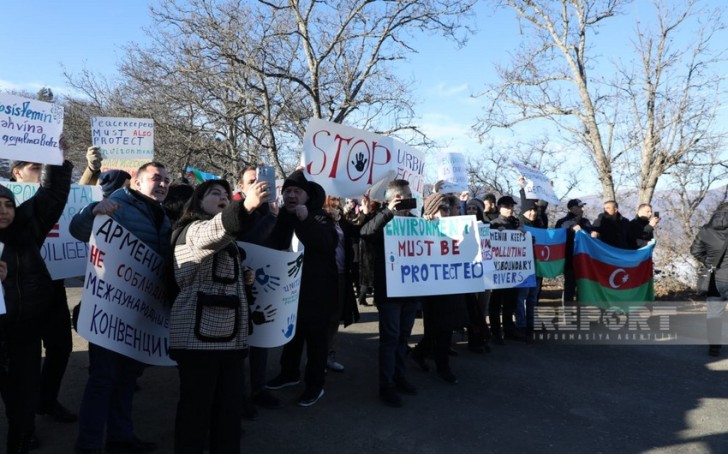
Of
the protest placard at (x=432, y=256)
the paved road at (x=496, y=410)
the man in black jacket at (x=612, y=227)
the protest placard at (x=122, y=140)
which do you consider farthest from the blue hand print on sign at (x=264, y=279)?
the man in black jacket at (x=612, y=227)

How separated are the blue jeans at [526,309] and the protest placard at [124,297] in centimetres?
528

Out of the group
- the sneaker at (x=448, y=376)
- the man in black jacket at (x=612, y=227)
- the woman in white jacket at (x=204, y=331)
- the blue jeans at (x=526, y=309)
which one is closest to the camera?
the woman in white jacket at (x=204, y=331)

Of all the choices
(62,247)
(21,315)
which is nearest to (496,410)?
(21,315)

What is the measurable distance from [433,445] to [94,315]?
8.43 ft

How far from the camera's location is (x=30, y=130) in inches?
160

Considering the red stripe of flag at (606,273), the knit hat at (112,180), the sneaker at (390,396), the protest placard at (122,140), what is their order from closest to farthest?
the knit hat at (112,180)
the sneaker at (390,396)
the protest placard at (122,140)
the red stripe of flag at (606,273)

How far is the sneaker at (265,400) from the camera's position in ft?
15.4

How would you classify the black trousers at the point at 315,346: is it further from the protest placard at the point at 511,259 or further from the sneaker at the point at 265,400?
the protest placard at the point at 511,259

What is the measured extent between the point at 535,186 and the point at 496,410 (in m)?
4.75

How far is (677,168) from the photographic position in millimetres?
15344

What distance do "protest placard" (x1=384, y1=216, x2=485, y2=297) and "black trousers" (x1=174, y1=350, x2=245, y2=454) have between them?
212 cm

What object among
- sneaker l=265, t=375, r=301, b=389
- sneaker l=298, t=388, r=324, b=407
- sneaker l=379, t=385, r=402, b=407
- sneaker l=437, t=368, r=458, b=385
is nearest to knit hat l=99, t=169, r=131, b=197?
A: sneaker l=265, t=375, r=301, b=389

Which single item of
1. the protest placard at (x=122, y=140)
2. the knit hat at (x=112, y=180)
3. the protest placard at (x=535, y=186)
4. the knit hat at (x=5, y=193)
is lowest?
the knit hat at (x=5, y=193)

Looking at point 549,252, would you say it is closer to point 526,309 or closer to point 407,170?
point 526,309
